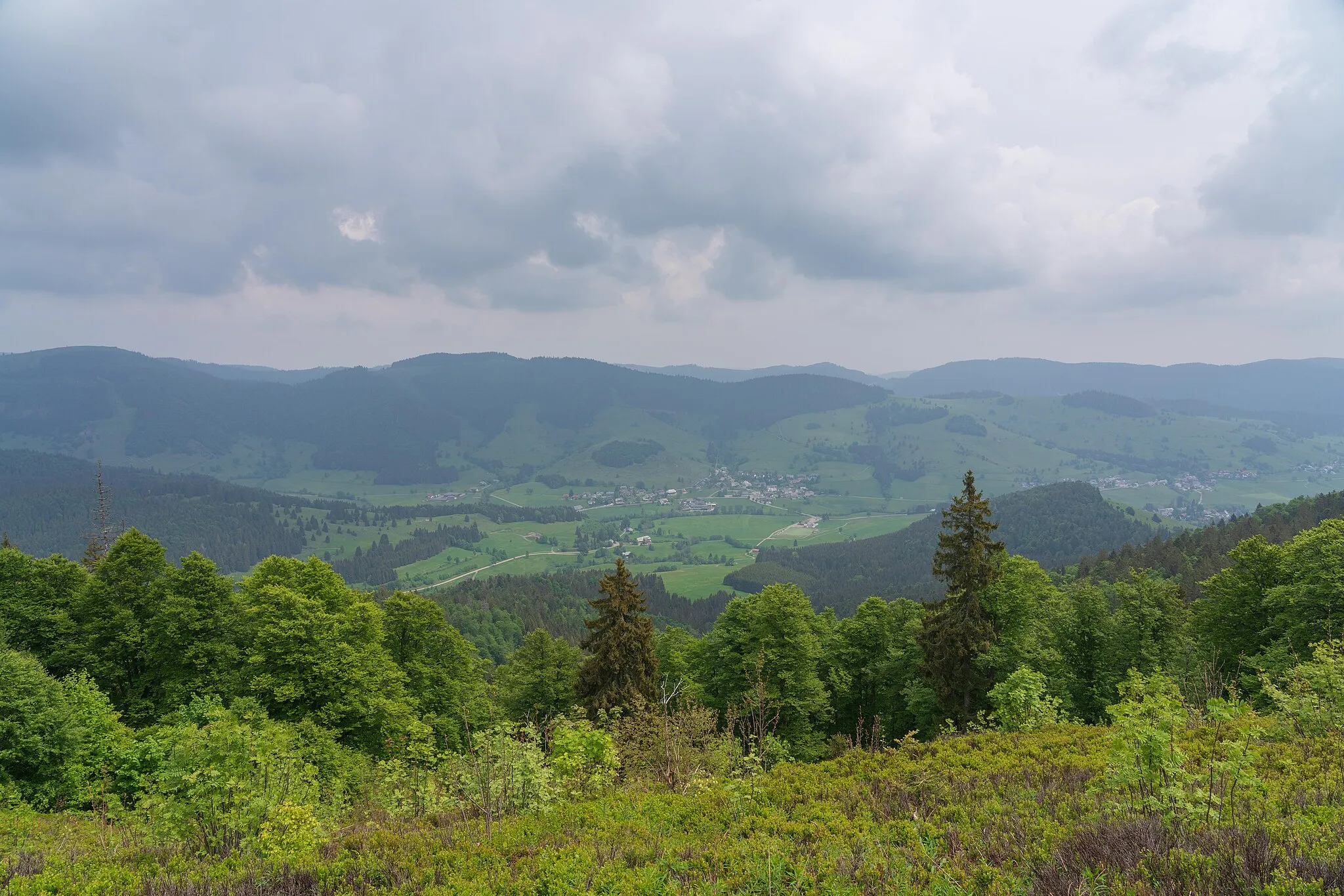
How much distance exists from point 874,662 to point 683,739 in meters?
23.9

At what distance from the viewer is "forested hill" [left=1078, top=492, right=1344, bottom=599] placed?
78.8m

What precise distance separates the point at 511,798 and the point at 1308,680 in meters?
19.2

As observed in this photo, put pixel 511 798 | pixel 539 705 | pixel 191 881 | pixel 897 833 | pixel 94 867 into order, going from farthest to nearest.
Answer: pixel 539 705, pixel 511 798, pixel 897 833, pixel 94 867, pixel 191 881

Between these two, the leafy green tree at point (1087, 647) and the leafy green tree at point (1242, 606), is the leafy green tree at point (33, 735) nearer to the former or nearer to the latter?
the leafy green tree at point (1087, 647)

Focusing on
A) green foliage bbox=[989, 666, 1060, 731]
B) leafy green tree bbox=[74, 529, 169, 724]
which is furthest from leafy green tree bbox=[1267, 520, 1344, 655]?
leafy green tree bbox=[74, 529, 169, 724]

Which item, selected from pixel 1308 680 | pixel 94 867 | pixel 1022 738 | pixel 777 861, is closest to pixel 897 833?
pixel 777 861

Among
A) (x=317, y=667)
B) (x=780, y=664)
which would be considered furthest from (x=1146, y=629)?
(x=317, y=667)

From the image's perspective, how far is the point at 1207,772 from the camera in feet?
31.9

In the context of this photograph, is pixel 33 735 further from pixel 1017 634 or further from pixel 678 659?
pixel 1017 634

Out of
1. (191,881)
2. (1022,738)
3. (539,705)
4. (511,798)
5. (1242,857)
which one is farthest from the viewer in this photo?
(539,705)

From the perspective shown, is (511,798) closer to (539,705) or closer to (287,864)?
(287,864)

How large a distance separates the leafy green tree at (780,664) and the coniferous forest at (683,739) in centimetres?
18

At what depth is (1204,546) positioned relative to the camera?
91188 mm

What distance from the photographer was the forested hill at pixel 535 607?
103062 mm
